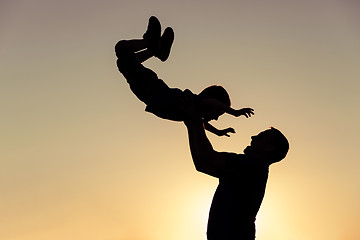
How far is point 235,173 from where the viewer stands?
4.95m

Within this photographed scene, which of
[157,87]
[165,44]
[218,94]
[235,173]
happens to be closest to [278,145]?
[235,173]

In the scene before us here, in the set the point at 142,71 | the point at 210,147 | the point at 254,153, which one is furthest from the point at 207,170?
the point at 142,71

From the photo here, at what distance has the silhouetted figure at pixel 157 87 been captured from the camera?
5281mm

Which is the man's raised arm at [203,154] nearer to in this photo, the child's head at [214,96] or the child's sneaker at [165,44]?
the child's head at [214,96]

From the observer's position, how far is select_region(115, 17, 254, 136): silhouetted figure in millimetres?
5281

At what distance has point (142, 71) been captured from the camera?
571 cm

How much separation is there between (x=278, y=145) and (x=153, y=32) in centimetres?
214

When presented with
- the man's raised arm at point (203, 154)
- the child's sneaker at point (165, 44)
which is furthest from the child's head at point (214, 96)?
the child's sneaker at point (165, 44)

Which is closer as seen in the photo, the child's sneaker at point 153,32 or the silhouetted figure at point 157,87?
the silhouetted figure at point 157,87

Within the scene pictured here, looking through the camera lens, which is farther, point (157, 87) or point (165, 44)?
point (165, 44)

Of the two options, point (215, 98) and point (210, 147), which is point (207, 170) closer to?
point (210, 147)

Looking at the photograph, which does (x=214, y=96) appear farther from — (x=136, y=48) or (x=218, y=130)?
(x=136, y=48)

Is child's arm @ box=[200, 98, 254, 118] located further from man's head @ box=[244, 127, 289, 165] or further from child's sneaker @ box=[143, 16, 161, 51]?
child's sneaker @ box=[143, 16, 161, 51]

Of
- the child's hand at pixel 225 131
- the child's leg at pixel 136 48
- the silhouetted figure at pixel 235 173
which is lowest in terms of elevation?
the silhouetted figure at pixel 235 173
